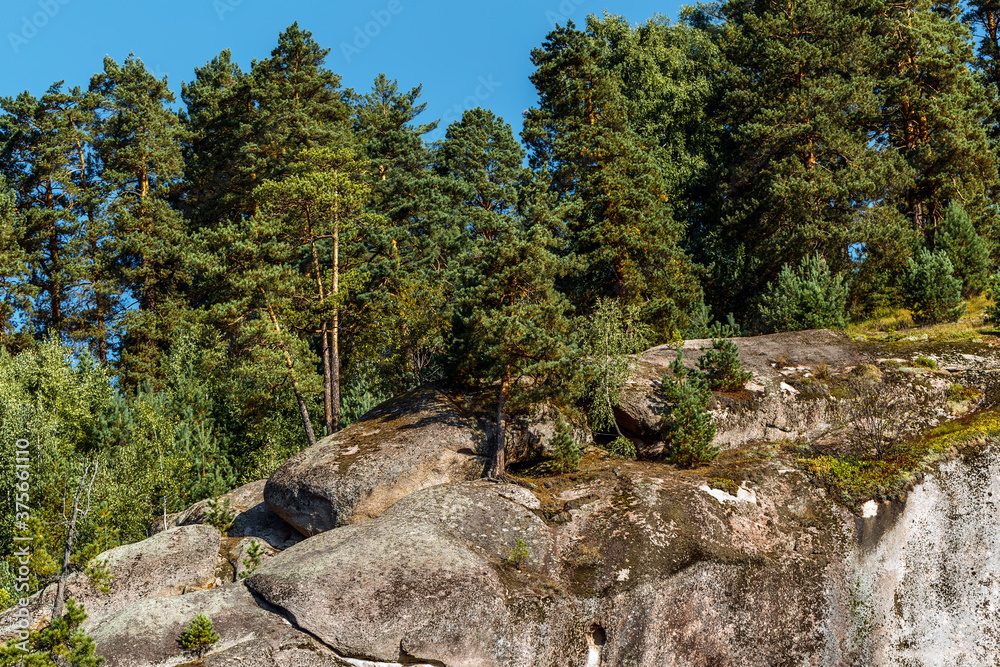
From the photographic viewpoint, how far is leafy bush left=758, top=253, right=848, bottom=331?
903 inches

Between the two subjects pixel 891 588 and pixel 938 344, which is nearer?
pixel 891 588

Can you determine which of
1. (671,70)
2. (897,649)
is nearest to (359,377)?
(897,649)

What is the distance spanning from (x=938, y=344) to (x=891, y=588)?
26.9 ft

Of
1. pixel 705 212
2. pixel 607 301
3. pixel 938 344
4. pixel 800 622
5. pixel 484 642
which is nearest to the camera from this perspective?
pixel 484 642

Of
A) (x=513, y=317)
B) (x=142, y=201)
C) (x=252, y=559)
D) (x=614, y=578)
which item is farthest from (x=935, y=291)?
(x=142, y=201)

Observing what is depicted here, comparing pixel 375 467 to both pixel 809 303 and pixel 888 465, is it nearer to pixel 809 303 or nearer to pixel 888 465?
pixel 888 465

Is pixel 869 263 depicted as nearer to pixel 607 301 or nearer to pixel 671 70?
pixel 607 301

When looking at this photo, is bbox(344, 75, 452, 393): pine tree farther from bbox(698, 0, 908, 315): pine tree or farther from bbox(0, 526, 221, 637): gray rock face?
bbox(698, 0, 908, 315): pine tree

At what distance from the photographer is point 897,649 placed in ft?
→ 44.4

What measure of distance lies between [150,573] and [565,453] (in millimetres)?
9011

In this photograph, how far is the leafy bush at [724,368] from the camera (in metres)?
18.2

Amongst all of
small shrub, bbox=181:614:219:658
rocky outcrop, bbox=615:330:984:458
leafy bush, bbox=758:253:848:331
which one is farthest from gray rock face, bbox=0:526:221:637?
leafy bush, bbox=758:253:848:331

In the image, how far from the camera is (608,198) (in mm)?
26156

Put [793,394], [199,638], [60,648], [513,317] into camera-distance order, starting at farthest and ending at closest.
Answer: [793,394] < [513,317] < [199,638] < [60,648]
